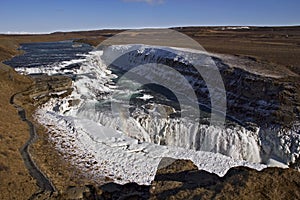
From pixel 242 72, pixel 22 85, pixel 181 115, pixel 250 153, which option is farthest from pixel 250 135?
pixel 22 85

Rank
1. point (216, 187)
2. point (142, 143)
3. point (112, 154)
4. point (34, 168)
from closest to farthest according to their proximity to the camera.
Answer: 1. point (216, 187)
2. point (34, 168)
3. point (112, 154)
4. point (142, 143)

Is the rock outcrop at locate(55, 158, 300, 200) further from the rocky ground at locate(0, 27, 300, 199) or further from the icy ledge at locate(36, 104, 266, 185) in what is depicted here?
the icy ledge at locate(36, 104, 266, 185)

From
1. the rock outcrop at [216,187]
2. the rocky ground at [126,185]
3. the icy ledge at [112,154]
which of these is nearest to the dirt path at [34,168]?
the rocky ground at [126,185]

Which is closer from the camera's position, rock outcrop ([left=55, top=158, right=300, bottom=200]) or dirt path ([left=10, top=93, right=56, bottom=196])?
rock outcrop ([left=55, top=158, right=300, bottom=200])

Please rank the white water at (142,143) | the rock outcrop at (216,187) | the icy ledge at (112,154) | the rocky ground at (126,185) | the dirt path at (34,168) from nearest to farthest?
the rock outcrop at (216,187) → the rocky ground at (126,185) → the dirt path at (34,168) → the icy ledge at (112,154) → the white water at (142,143)

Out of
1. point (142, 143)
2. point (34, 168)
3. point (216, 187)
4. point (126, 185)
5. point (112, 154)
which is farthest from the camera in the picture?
point (142, 143)

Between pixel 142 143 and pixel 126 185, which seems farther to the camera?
pixel 142 143

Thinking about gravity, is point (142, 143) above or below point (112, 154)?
below

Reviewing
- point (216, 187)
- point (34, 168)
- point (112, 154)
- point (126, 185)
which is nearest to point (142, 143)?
point (112, 154)

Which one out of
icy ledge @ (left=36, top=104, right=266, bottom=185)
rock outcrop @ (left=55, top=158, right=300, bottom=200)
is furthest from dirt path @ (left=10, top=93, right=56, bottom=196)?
rock outcrop @ (left=55, top=158, right=300, bottom=200)

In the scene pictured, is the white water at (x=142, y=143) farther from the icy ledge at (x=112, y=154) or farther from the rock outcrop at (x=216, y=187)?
the rock outcrop at (x=216, y=187)

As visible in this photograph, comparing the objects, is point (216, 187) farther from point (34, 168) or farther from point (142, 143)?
point (142, 143)

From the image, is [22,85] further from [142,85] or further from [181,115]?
[181,115]
